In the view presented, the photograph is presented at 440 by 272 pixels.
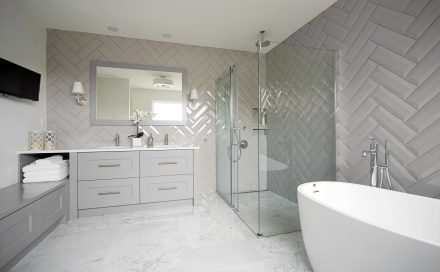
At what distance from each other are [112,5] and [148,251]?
2.59 meters

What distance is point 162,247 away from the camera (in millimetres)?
1850

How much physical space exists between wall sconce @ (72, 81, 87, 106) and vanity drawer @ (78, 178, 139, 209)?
1.16m

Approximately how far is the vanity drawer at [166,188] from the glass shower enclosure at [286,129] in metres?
0.75

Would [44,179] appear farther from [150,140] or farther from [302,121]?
[302,121]

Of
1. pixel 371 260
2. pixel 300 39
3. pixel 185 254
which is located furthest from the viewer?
pixel 300 39

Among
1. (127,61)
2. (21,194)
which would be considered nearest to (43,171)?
(21,194)

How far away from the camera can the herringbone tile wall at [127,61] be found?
2.84 metres

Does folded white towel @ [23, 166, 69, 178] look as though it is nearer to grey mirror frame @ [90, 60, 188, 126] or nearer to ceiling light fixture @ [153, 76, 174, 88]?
grey mirror frame @ [90, 60, 188, 126]

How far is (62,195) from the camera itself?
89.3 inches

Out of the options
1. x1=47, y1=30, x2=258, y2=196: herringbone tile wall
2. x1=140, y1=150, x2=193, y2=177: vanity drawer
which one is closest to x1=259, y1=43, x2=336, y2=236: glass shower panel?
x1=47, y1=30, x2=258, y2=196: herringbone tile wall

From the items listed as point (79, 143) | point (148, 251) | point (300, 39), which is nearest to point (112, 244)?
point (148, 251)

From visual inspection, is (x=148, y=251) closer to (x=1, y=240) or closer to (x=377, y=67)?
(x=1, y=240)

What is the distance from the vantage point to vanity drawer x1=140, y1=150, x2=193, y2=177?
8.73 feet

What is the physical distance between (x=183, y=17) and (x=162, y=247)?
2569mm
